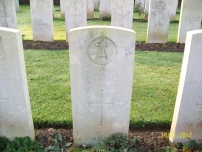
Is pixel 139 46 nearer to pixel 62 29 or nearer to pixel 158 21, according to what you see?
pixel 158 21

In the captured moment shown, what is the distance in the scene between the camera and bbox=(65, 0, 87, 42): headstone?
302 inches

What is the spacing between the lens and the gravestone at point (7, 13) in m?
7.77

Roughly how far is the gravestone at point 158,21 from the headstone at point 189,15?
0.50 m

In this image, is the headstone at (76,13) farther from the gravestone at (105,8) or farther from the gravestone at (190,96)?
the gravestone at (190,96)

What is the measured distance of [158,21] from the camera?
823cm

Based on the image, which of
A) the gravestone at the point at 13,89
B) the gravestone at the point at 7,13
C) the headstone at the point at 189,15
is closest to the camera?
the gravestone at the point at 13,89

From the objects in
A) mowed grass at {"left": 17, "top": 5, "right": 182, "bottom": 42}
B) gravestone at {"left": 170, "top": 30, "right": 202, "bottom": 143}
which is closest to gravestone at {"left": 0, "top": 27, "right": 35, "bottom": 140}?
gravestone at {"left": 170, "top": 30, "right": 202, "bottom": 143}

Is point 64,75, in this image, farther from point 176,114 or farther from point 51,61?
point 176,114

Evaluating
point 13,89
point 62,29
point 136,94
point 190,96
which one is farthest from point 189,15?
point 13,89

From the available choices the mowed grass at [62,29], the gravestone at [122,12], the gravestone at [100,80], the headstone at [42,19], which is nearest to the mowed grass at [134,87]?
the gravestone at [100,80]

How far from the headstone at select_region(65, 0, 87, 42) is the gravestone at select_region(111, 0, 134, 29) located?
1.02m

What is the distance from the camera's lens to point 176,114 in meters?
3.16

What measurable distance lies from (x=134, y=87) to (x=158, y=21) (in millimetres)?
4215

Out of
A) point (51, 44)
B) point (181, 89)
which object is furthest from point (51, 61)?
point (181, 89)
